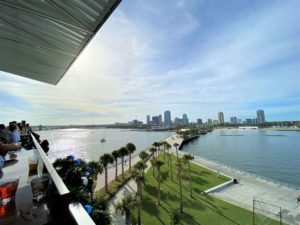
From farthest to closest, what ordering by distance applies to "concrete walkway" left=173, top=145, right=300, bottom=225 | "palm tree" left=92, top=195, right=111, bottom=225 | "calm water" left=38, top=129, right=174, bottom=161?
"calm water" left=38, top=129, right=174, bottom=161 → "concrete walkway" left=173, top=145, right=300, bottom=225 → "palm tree" left=92, top=195, right=111, bottom=225

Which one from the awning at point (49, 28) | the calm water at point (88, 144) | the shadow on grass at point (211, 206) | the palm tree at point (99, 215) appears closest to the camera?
the palm tree at point (99, 215)

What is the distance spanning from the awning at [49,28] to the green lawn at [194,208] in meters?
14.8

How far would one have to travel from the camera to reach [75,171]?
224 cm

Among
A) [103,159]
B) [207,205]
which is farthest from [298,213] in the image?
[103,159]

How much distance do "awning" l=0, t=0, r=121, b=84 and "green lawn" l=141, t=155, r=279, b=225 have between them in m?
14.8

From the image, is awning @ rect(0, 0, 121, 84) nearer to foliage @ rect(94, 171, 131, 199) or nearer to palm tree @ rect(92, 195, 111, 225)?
palm tree @ rect(92, 195, 111, 225)

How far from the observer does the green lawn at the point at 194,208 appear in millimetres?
15810

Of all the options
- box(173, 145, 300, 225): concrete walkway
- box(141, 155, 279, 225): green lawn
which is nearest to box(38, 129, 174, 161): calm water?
box(141, 155, 279, 225): green lawn

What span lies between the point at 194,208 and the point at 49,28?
18.9 m

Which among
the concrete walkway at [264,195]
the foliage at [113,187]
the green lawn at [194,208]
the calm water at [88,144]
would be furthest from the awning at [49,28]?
the concrete walkway at [264,195]

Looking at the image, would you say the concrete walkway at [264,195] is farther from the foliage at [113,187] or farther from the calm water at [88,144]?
the calm water at [88,144]

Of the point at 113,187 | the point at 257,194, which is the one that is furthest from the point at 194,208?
the point at 113,187

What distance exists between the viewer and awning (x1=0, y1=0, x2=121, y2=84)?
305 cm

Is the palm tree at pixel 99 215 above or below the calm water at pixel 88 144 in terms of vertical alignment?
above
